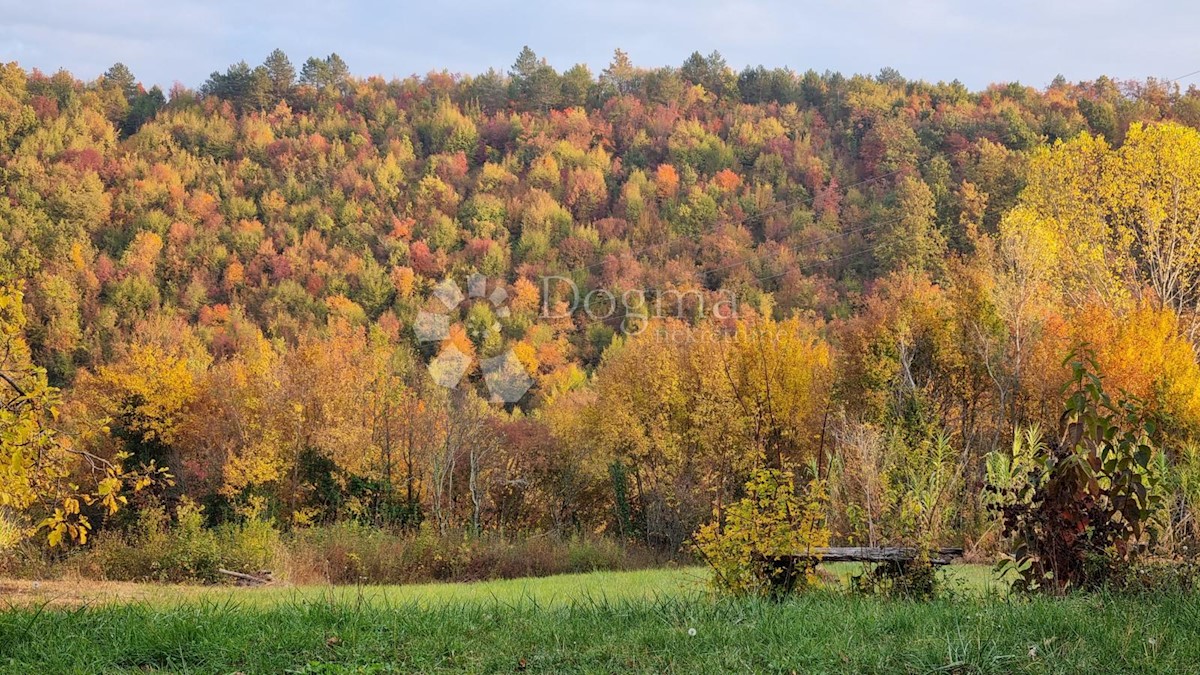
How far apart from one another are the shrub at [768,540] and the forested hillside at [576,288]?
1.60ft

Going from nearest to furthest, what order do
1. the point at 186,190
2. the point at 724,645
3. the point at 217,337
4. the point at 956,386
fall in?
the point at 724,645 < the point at 956,386 < the point at 217,337 < the point at 186,190

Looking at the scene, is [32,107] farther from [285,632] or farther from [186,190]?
[285,632]

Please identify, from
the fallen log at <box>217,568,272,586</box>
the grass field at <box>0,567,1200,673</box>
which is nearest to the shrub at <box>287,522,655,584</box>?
the fallen log at <box>217,568,272,586</box>

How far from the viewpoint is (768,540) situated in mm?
6508

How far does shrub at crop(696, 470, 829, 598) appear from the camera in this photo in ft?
21.3

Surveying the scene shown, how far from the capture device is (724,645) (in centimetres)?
404

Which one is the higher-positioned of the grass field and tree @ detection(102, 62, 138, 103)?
tree @ detection(102, 62, 138, 103)

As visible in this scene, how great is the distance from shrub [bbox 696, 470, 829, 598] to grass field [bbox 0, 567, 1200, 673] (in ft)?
4.90

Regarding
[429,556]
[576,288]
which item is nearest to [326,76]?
[576,288]

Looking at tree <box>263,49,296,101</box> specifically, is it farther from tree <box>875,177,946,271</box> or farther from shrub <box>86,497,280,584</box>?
shrub <box>86,497,280,584</box>

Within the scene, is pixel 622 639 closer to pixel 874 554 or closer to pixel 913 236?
pixel 874 554

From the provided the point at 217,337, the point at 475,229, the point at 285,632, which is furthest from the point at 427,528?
the point at 475,229

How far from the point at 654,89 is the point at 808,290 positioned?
37.7 m

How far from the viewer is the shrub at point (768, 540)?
6.50 metres
